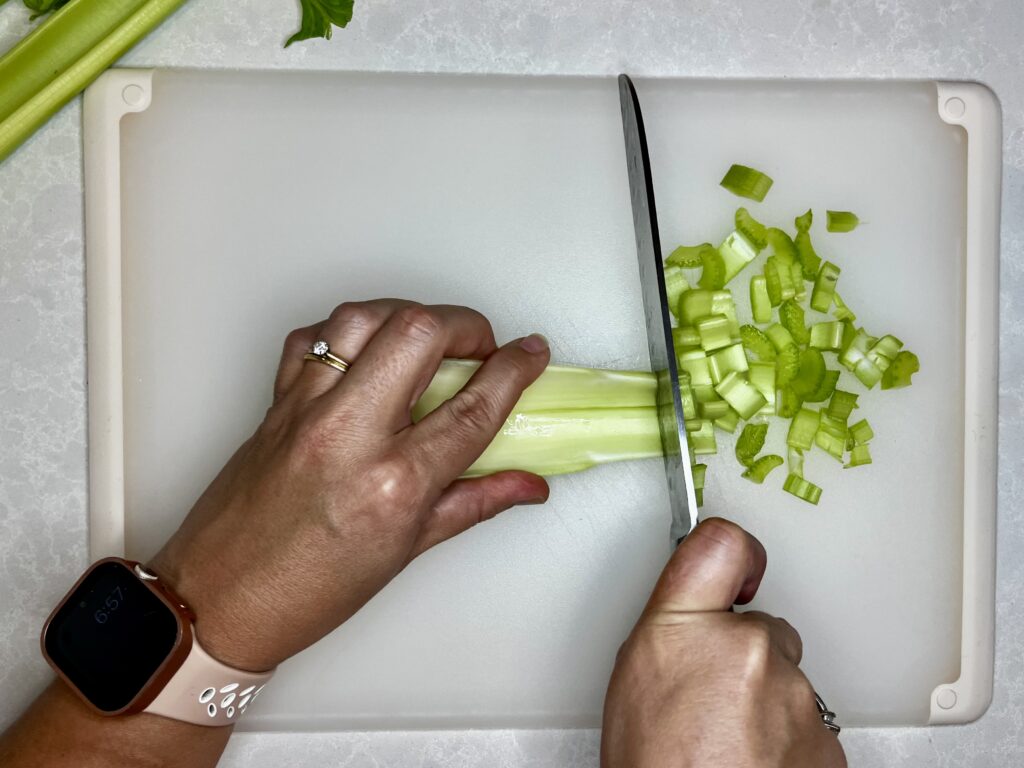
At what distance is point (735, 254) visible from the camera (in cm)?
146

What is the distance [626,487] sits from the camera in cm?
149

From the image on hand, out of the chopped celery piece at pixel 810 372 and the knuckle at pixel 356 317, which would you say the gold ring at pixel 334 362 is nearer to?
the knuckle at pixel 356 317

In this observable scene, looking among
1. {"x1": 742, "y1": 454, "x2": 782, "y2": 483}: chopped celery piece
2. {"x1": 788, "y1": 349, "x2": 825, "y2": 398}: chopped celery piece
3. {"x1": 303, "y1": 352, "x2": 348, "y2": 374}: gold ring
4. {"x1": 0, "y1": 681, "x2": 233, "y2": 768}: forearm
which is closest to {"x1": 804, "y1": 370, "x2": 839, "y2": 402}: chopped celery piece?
{"x1": 788, "y1": 349, "x2": 825, "y2": 398}: chopped celery piece

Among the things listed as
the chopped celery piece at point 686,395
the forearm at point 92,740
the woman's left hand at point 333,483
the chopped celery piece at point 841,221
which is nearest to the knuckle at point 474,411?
the woman's left hand at point 333,483

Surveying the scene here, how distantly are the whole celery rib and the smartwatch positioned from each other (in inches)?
18.3

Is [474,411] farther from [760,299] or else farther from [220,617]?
[760,299]

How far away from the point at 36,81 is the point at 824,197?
127 centimetres

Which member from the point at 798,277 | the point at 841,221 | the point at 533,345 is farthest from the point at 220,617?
the point at 841,221

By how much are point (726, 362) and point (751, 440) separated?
0.13m

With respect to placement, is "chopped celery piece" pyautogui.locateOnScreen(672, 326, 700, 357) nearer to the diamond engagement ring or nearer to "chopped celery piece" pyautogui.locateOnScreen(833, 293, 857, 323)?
"chopped celery piece" pyautogui.locateOnScreen(833, 293, 857, 323)

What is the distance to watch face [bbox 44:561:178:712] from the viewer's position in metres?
1.19

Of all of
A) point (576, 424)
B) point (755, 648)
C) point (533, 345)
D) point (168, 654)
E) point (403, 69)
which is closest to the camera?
point (755, 648)

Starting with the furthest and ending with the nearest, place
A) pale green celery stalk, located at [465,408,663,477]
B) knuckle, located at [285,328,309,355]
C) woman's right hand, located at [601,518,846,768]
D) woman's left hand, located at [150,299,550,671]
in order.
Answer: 1. pale green celery stalk, located at [465,408,663,477]
2. knuckle, located at [285,328,309,355]
3. woman's left hand, located at [150,299,550,671]
4. woman's right hand, located at [601,518,846,768]

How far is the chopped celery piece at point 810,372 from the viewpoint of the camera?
1.44 m
